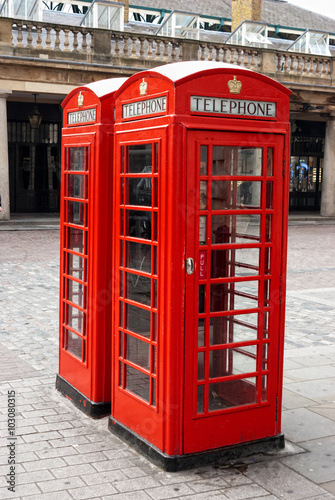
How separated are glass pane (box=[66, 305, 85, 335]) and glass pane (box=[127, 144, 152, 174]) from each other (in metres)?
1.38

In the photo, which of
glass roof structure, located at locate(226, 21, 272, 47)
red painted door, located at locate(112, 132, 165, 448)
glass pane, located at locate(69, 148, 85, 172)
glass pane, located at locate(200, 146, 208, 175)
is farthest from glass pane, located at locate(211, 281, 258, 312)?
glass roof structure, located at locate(226, 21, 272, 47)

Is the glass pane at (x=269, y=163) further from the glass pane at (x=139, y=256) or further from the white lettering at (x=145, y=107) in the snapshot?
the glass pane at (x=139, y=256)

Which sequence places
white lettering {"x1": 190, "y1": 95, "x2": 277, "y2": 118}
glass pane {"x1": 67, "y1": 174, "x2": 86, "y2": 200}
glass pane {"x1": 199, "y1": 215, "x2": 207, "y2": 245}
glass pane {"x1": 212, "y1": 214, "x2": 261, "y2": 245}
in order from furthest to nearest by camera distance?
glass pane {"x1": 67, "y1": 174, "x2": 86, "y2": 200} < glass pane {"x1": 212, "y1": 214, "x2": 261, "y2": 245} < glass pane {"x1": 199, "y1": 215, "x2": 207, "y2": 245} < white lettering {"x1": 190, "y1": 95, "x2": 277, "y2": 118}

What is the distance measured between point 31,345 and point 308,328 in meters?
3.30

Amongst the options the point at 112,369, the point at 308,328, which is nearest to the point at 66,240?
the point at 112,369

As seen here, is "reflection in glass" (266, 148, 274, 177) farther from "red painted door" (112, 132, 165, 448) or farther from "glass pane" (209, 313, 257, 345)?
"glass pane" (209, 313, 257, 345)

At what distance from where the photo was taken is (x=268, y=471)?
4.29 meters

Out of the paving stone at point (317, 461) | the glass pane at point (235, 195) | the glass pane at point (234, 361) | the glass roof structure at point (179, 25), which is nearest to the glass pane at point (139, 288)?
the glass pane at point (234, 361)

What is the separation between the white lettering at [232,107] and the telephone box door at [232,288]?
0.14m

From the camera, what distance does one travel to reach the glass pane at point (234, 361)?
4.39 meters

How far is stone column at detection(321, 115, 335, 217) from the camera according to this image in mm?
26109

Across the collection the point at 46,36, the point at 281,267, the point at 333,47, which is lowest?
the point at 281,267

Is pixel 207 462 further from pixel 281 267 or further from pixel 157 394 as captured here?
pixel 281 267

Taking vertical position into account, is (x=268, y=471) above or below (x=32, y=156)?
below
